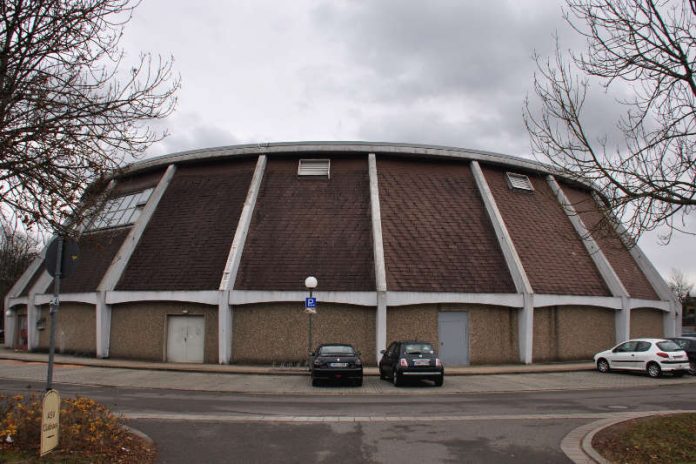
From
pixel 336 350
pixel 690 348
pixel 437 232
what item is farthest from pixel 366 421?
pixel 690 348

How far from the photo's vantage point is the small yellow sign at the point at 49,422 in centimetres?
677

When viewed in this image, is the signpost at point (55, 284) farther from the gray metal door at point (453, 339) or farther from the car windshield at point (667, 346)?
the car windshield at point (667, 346)

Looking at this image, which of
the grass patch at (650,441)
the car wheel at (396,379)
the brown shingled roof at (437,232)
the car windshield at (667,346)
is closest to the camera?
Result: the grass patch at (650,441)

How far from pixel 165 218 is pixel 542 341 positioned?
20.2 m

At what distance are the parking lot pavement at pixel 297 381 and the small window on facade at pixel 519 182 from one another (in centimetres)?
1174

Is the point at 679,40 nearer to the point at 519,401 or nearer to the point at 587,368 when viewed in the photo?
the point at 519,401

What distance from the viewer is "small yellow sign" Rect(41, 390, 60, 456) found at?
677cm

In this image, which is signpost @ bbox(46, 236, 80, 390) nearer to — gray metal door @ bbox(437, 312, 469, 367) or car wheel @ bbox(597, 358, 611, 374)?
gray metal door @ bbox(437, 312, 469, 367)

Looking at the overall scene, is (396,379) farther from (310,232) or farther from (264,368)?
(310,232)

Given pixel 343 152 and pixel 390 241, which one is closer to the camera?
pixel 390 241

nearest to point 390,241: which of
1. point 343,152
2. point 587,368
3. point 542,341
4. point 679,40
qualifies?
point 343,152

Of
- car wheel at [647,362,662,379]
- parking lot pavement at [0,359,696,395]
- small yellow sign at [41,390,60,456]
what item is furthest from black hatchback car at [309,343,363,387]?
car wheel at [647,362,662,379]

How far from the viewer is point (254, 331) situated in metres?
24.0

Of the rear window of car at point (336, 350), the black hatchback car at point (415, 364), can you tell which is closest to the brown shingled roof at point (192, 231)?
the rear window of car at point (336, 350)
